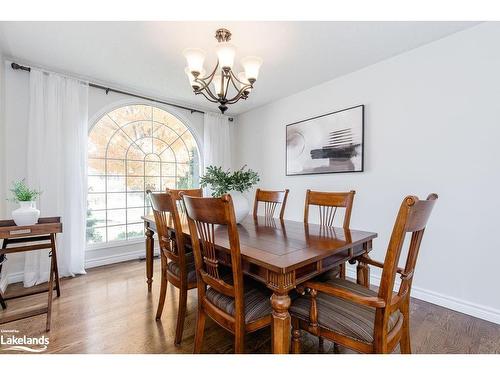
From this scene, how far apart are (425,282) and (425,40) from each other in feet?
7.09

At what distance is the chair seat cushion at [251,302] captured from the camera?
1.19 m

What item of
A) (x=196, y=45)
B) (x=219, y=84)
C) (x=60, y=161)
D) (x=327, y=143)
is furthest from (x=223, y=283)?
(x=60, y=161)

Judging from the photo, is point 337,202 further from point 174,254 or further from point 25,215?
point 25,215

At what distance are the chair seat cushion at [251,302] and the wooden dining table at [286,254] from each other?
14 cm

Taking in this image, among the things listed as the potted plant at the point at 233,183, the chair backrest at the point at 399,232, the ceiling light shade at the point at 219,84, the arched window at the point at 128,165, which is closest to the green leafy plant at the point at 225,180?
the potted plant at the point at 233,183

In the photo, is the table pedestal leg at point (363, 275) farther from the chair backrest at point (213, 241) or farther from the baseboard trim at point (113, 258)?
the baseboard trim at point (113, 258)

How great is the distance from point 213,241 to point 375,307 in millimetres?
760

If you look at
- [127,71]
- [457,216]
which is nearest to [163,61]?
[127,71]

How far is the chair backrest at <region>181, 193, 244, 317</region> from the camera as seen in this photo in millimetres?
1084

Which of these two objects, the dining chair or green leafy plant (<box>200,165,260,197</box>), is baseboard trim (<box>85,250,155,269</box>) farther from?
the dining chair

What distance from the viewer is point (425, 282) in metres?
2.21

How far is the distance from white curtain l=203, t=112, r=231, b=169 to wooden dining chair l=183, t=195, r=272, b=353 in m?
2.62

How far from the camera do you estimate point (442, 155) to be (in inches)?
82.0

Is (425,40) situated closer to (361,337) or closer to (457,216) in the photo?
(457,216)
